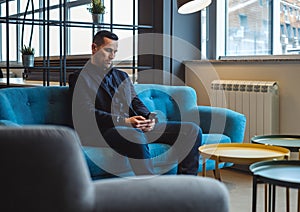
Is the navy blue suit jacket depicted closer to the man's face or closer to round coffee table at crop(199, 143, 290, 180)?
the man's face

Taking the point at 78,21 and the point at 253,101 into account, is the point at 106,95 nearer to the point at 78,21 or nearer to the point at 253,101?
the point at 253,101

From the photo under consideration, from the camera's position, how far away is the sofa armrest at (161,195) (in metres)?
1.30

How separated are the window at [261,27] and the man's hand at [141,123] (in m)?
1.74

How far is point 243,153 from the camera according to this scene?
2.57 meters

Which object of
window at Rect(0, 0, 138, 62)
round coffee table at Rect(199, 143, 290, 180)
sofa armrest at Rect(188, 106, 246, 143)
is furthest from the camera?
window at Rect(0, 0, 138, 62)

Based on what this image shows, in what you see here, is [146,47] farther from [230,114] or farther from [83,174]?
[83,174]

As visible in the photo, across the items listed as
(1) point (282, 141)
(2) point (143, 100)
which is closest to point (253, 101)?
(2) point (143, 100)

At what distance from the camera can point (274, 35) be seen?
172 inches

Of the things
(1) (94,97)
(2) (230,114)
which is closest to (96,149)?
(1) (94,97)

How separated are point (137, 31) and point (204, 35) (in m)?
0.71

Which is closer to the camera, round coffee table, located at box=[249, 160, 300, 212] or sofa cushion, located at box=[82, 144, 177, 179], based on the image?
round coffee table, located at box=[249, 160, 300, 212]

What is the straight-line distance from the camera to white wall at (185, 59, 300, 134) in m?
3.90

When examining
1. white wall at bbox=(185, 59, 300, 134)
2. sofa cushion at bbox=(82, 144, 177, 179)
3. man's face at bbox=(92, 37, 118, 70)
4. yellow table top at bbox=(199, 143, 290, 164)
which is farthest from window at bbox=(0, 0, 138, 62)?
yellow table top at bbox=(199, 143, 290, 164)

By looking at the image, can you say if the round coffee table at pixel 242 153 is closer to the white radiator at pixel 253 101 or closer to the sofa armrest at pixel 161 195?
the sofa armrest at pixel 161 195
